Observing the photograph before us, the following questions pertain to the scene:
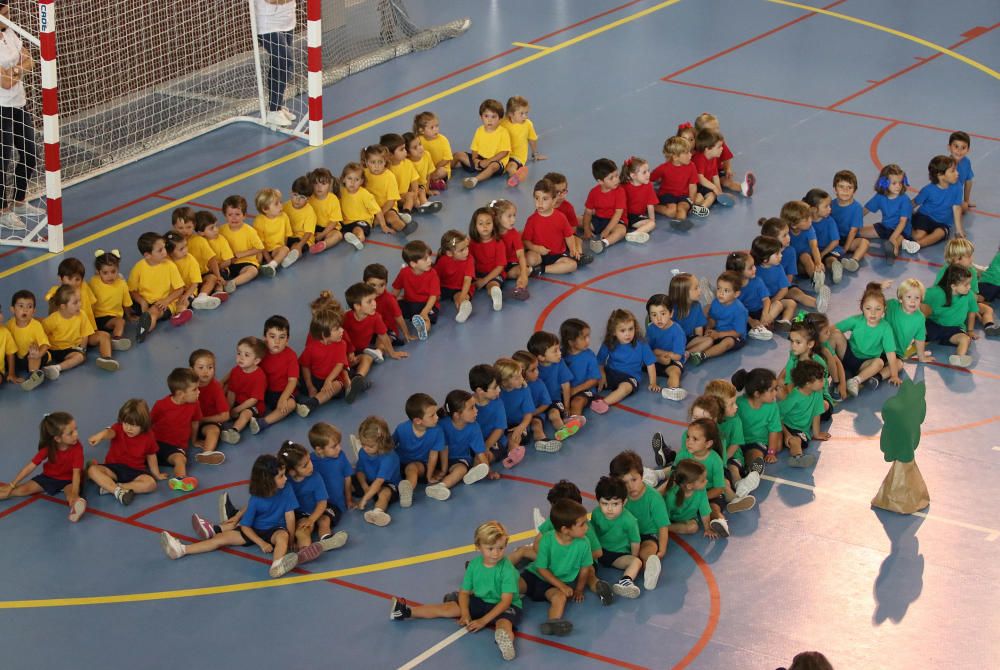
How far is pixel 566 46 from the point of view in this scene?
19969mm

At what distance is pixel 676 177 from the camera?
14781mm

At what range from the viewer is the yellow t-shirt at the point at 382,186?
14.3m

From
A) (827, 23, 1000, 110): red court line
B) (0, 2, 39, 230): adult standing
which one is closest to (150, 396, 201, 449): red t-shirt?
(0, 2, 39, 230): adult standing

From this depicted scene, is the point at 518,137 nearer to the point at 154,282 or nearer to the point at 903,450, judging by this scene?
the point at 154,282

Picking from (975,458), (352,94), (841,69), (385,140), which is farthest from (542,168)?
(975,458)

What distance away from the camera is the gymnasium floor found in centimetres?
849

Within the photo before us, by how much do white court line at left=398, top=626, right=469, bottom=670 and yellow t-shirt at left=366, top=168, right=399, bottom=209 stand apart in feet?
22.0

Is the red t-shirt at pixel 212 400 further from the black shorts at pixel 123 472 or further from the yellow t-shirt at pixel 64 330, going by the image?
the yellow t-shirt at pixel 64 330

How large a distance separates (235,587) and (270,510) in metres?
0.59

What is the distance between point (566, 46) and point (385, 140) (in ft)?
20.0

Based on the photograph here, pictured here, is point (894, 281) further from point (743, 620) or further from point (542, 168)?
point (743, 620)

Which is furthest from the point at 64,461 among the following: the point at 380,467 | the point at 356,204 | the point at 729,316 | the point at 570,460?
the point at 729,316

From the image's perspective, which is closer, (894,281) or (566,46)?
(894,281)

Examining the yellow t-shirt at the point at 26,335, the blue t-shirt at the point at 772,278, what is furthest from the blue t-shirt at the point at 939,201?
the yellow t-shirt at the point at 26,335
